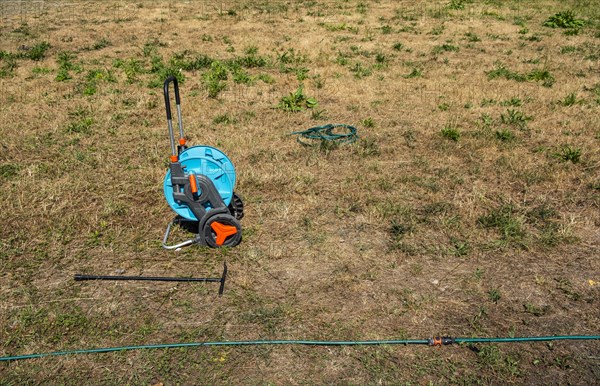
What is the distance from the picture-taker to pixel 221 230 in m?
5.12

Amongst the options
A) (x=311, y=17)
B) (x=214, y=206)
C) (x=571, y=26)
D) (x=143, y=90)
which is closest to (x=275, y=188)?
(x=214, y=206)

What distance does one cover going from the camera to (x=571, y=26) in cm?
1506

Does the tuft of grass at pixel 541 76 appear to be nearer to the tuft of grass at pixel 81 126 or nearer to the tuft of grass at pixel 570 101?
the tuft of grass at pixel 570 101

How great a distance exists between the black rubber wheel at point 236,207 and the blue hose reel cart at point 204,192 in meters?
0.45

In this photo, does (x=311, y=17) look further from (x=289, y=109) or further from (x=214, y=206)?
(x=214, y=206)

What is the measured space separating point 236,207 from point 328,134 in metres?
2.83

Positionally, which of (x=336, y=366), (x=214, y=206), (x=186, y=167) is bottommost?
(x=336, y=366)

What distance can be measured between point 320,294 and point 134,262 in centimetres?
182

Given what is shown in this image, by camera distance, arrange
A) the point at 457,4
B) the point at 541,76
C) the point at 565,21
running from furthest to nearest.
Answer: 1. the point at 457,4
2. the point at 565,21
3. the point at 541,76

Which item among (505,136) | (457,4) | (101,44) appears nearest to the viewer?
(505,136)

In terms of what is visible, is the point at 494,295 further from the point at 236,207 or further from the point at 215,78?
the point at 215,78

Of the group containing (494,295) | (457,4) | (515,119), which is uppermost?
(457,4)

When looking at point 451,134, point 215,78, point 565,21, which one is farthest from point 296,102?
point 565,21

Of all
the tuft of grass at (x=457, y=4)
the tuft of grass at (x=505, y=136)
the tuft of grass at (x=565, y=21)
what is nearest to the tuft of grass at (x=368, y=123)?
the tuft of grass at (x=505, y=136)
